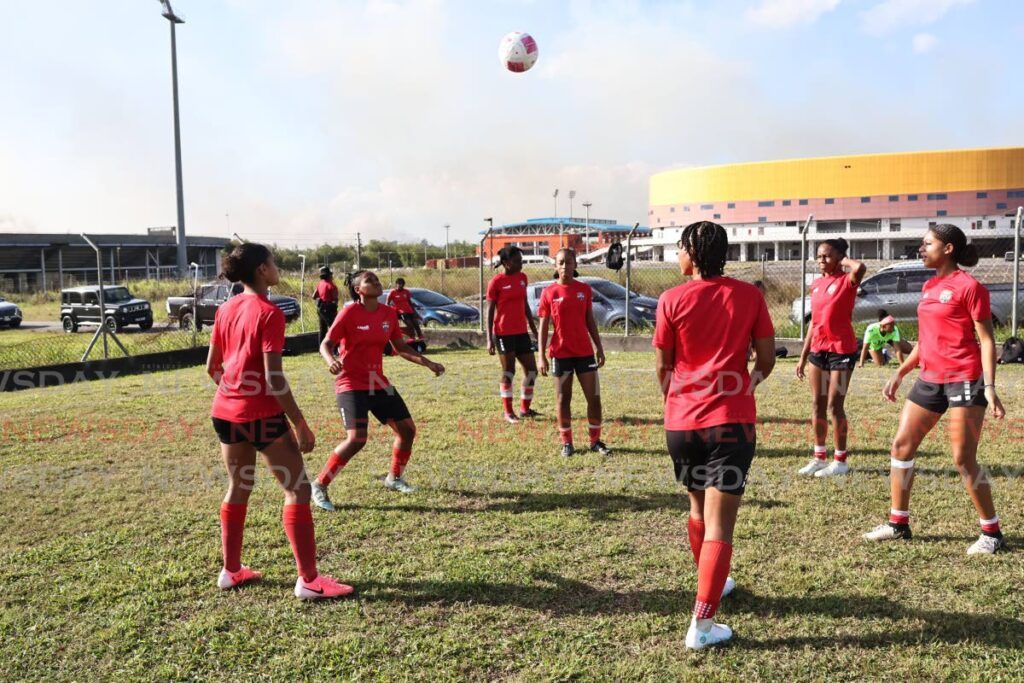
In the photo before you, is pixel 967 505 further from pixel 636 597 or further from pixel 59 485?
pixel 59 485

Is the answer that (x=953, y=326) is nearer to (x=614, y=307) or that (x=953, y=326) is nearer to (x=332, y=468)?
(x=332, y=468)

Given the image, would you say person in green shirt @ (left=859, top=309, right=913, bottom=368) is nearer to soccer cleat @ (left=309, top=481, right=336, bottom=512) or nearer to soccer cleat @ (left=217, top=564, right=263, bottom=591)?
soccer cleat @ (left=309, top=481, right=336, bottom=512)

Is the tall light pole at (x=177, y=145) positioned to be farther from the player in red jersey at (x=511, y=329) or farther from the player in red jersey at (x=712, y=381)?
the player in red jersey at (x=712, y=381)

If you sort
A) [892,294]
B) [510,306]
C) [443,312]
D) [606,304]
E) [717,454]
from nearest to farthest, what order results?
1. [717,454]
2. [510,306]
3. [892,294]
4. [606,304]
5. [443,312]

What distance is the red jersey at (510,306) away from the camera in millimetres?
9250

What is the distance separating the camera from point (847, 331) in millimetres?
6648

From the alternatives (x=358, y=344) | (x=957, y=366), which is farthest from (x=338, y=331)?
(x=957, y=366)

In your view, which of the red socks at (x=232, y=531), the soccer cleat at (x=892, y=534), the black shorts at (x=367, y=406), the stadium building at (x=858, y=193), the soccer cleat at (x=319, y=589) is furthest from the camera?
the stadium building at (x=858, y=193)

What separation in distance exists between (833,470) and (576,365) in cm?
236

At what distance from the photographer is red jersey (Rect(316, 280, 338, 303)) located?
56.0 feet

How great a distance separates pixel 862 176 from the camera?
82.6 m

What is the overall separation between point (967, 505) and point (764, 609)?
8.09ft

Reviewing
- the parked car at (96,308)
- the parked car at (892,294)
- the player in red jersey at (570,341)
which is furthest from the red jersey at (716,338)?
the parked car at (96,308)

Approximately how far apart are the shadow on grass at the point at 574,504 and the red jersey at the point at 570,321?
166 centimetres
